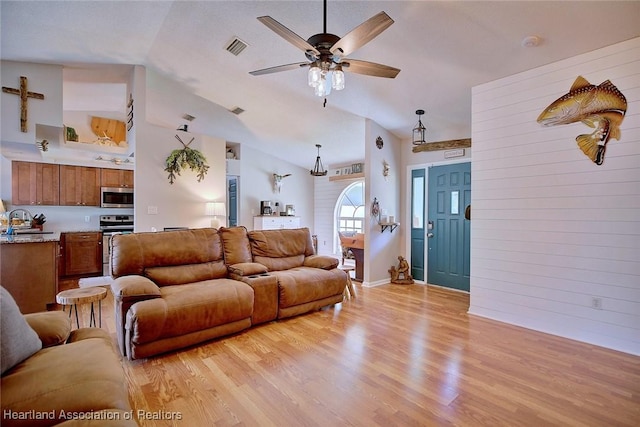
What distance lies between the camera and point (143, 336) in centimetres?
236

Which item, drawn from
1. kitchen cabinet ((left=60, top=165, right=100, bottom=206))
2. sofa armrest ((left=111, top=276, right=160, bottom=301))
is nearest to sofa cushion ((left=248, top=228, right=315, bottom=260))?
sofa armrest ((left=111, top=276, right=160, bottom=301))

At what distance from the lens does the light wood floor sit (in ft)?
5.88

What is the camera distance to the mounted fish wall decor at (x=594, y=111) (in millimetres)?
2719

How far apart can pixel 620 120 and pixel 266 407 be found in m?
3.73

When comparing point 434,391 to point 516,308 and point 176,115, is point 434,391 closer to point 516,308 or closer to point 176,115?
point 516,308

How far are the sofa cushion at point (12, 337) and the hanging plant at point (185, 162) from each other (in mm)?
4050

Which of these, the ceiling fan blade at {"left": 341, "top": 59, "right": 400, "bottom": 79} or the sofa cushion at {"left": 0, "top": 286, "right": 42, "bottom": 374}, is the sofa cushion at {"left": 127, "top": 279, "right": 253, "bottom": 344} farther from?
the ceiling fan blade at {"left": 341, "top": 59, "right": 400, "bottom": 79}

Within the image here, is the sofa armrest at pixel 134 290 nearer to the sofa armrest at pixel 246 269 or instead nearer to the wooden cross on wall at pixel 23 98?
the sofa armrest at pixel 246 269

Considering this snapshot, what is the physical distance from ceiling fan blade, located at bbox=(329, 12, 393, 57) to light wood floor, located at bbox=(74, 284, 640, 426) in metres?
2.36

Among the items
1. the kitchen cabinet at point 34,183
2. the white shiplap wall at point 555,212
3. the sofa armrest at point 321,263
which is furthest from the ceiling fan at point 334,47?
the kitchen cabinet at point 34,183

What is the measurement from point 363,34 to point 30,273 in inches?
167

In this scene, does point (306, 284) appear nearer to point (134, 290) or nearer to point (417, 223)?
point (134, 290)

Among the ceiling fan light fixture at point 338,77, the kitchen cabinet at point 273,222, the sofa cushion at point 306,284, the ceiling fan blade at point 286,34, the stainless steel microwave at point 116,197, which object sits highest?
the ceiling fan blade at point 286,34

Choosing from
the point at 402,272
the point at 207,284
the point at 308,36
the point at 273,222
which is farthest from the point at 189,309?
the point at 273,222
